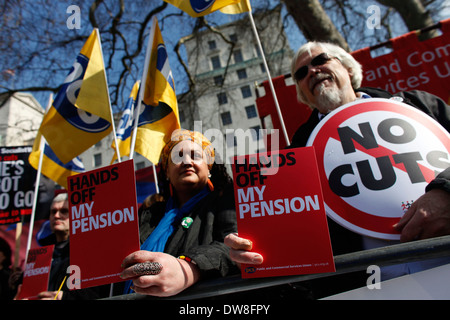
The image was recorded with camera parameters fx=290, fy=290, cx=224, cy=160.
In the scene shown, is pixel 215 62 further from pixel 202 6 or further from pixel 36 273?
pixel 36 273

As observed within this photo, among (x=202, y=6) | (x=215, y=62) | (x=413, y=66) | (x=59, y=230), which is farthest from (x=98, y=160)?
(x=413, y=66)

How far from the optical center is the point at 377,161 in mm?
1104

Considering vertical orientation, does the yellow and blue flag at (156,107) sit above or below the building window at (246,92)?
below

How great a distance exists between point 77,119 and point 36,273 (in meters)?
1.60

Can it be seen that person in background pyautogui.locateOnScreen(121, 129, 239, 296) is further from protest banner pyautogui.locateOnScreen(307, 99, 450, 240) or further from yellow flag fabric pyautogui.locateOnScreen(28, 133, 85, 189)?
A: yellow flag fabric pyautogui.locateOnScreen(28, 133, 85, 189)

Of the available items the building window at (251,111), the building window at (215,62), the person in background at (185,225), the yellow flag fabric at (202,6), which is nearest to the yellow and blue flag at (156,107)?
the yellow flag fabric at (202,6)

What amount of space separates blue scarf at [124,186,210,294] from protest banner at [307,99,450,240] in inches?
26.5

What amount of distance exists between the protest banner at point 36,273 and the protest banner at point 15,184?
319 centimetres

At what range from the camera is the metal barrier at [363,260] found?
767 mm

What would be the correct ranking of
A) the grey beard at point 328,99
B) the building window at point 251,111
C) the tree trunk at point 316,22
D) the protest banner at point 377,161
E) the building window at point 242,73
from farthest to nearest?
the building window at point 251,111
the building window at point 242,73
the tree trunk at point 316,22
the grey beard at point 328,99
the protest banner at point 377,161

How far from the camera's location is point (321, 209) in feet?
2.86

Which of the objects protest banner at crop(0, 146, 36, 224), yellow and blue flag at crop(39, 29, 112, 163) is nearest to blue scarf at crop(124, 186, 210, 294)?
yellow and blue flag at crop(39, 29, 112, 163)

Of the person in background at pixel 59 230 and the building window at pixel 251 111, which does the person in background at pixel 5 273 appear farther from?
the building window at pixel 251 111
